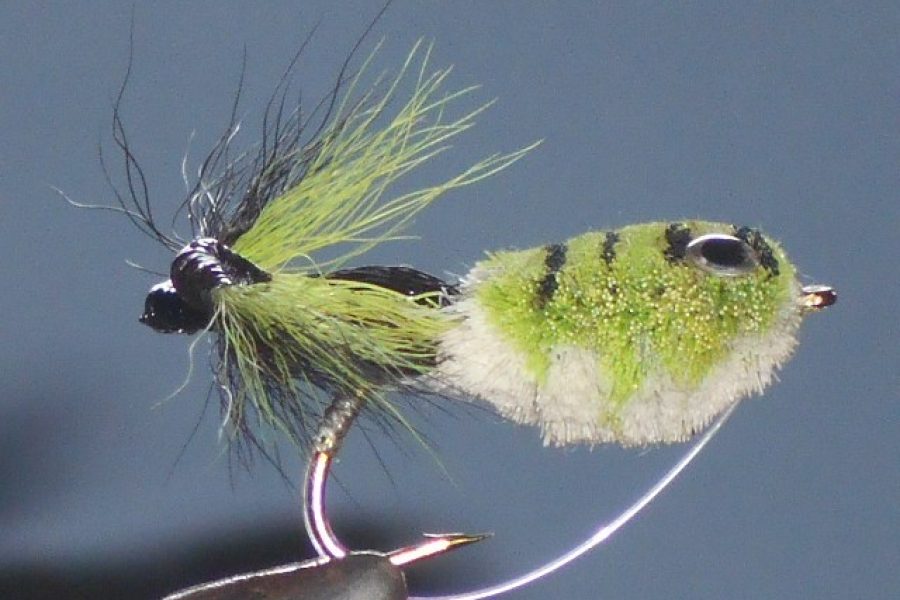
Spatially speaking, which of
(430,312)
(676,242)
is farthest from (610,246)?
(430,312)

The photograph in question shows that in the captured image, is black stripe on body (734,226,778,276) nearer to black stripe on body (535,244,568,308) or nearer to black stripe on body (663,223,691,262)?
black stripe on body (663,223,691,262)

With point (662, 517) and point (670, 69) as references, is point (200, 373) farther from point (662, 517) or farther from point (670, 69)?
point (670, 69)

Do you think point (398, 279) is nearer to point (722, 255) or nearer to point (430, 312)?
point (430, 312)

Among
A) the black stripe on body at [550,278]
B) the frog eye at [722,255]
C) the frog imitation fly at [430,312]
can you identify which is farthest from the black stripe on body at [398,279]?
the frog eye at [722,255]

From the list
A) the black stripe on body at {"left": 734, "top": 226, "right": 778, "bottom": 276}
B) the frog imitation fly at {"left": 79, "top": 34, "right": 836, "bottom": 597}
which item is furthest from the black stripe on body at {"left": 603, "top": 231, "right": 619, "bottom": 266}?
the black stripe on body at {"left": 734, "top": 226, "right": 778, "bottom": 276}

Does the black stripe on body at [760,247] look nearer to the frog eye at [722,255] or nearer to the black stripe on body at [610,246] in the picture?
the frog eye at [722,255]

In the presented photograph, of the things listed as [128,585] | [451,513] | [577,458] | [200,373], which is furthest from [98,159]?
[577,458]
